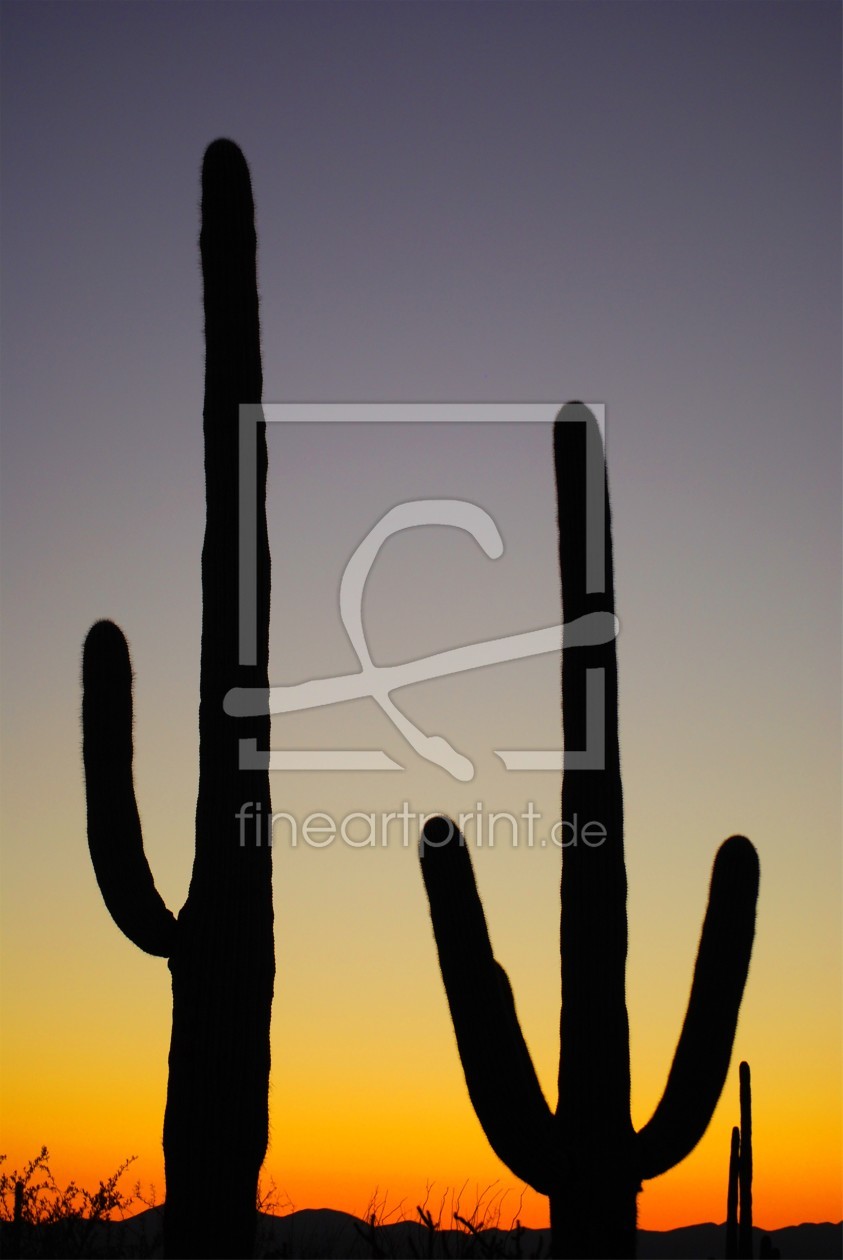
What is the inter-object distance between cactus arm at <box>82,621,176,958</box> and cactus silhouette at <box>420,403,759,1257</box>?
1785mm

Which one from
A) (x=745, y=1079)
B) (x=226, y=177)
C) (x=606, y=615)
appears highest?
(x=226, y=177)

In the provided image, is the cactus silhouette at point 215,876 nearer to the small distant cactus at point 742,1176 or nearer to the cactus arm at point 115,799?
the cactus arm at point 115,799

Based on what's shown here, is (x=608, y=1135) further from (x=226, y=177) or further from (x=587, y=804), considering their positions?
(x=226, y=177)

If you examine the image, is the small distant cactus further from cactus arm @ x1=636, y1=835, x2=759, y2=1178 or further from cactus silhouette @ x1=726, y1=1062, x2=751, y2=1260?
cactus arm @ x1=636, y1=835, x2=759, y2=1178

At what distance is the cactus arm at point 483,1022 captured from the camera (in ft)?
26.2

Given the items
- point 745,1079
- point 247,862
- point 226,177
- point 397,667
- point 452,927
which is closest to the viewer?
point 452,927

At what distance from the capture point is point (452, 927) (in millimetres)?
8094

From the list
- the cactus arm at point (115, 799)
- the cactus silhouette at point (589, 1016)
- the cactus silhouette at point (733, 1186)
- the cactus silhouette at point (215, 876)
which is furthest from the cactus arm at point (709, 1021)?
the cactus silhouette at point (733, 1186)

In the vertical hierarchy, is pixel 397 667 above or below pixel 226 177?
below

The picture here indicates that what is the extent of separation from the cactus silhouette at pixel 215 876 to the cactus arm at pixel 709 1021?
2.28 meters

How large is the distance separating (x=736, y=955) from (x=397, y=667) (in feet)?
12.9

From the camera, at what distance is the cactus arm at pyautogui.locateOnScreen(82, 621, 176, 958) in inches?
343

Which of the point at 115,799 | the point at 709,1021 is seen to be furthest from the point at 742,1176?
the point at 115,799

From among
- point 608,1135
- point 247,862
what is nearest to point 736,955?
point 608,1135
